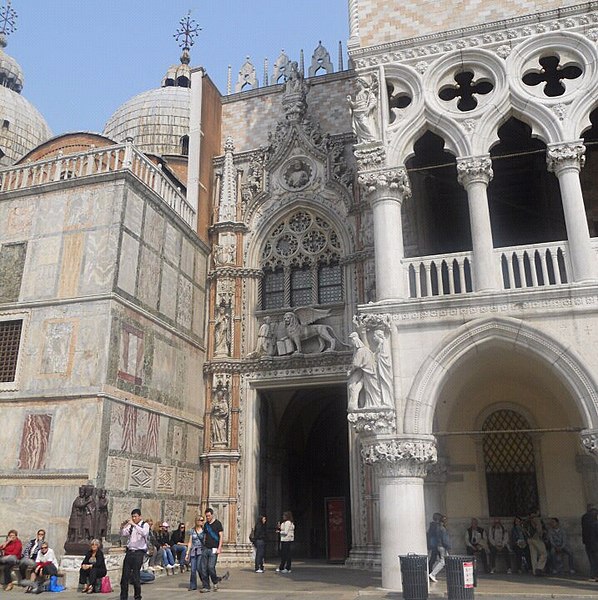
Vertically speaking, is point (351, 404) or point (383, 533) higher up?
point (351, 404)

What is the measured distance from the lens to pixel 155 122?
37.8 metres

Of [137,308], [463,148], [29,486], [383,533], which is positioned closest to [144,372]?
[137,308]

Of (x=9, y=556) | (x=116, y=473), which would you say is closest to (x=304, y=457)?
(x=116, y=473)

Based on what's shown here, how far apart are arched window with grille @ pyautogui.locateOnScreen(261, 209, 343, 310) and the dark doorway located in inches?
122

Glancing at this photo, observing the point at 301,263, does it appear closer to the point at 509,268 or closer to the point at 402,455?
the point at 509,268

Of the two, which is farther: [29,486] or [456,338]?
[29,486]

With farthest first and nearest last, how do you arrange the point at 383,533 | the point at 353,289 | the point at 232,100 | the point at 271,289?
the point at 232,100 → the point at 271,289 → the point at 353,289 → the point at 383,533

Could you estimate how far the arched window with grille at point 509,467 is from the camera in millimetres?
15484

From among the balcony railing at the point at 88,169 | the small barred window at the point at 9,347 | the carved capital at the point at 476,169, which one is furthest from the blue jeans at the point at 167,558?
the carved capital at the point at 476,169

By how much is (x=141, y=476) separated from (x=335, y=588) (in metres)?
5.21

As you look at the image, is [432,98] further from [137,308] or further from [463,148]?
[137,308]

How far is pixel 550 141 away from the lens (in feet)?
44.8

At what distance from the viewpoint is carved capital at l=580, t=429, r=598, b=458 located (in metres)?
11.6

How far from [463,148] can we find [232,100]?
1093 centimetres
